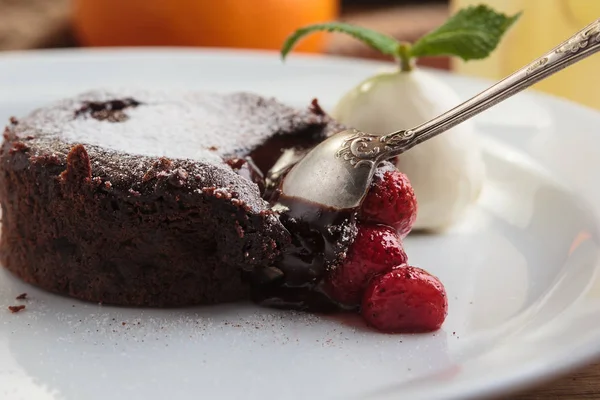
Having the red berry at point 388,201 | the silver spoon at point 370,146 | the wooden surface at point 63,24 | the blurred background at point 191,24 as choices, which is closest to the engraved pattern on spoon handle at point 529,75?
the silver spoon at point 370,146

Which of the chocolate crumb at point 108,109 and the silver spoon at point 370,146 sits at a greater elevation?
the silver spoon at point 370,146

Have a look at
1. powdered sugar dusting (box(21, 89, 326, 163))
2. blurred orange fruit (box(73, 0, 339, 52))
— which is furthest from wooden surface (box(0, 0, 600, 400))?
powdered sugar dusting (box(21, 89, 326, 163))

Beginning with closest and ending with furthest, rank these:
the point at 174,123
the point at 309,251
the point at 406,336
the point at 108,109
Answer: the point at 406,336 → the point at 309,251 → the point at 174,123 → the point at 108,109

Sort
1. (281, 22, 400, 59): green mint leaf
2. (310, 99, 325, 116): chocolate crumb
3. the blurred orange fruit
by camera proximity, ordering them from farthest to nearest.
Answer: the blurred orange fruit, (281, 22, 400, 59): green mint leaf, (310, 99, 325, 116): chocolate crumb

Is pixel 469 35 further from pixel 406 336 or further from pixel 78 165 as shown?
A: pixel 78 165

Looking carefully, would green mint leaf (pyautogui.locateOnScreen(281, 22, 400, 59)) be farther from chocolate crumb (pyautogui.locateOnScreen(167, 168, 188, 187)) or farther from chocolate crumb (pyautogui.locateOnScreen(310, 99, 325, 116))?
chocolate crumb (pyautogui.locateOnScreen(167, 168, 188, 187))

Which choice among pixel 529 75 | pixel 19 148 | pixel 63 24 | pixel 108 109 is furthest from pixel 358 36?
pixel 63 24

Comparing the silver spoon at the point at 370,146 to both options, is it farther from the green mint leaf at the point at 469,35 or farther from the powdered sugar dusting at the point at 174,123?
the green mint leaf at the point at 469,35
